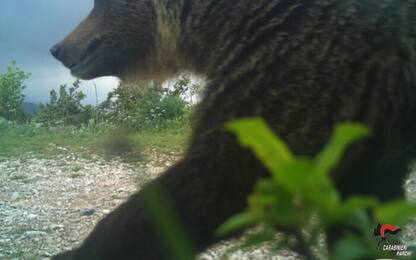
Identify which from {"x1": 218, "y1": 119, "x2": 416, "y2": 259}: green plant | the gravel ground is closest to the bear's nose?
the gravel ground

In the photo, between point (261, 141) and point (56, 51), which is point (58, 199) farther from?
point (261, 141)

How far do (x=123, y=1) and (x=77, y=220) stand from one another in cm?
184

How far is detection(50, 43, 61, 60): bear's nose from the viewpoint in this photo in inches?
120

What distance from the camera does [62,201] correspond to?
4582 mm

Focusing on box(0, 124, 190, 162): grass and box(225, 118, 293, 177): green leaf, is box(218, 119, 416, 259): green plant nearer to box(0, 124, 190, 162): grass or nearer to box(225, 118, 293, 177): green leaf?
box(225, 118, 293, 177): green leaf

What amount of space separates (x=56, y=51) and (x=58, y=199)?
1.91m

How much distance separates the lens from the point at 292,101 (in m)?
1.61

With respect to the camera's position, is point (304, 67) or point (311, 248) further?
point (304, 67)

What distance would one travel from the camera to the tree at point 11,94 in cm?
855

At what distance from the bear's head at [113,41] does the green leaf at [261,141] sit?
231 centimetres

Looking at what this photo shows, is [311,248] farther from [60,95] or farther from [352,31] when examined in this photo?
[60,95]

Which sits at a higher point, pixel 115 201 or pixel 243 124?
pixel 243 124

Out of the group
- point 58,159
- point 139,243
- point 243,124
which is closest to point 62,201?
point 58,159

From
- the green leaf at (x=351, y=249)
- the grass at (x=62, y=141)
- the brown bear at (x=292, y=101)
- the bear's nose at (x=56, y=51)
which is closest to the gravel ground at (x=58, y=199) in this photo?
the grass at (x=62, y=141)
